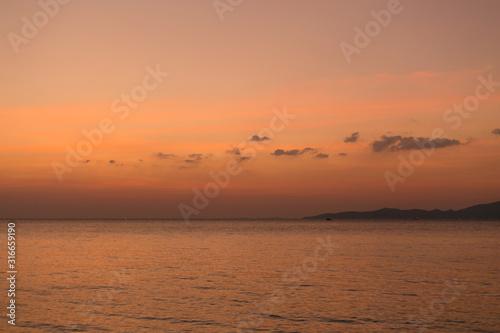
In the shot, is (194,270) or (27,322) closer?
(27,322)

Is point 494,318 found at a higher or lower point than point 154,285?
lower

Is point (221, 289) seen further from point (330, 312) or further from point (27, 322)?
point (27, 322)

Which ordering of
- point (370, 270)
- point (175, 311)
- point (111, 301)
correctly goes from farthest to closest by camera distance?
1. point (370, 270)
2. point (111, 301)
3. point (175, 311)

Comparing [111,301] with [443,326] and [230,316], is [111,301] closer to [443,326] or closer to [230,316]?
[230,316]

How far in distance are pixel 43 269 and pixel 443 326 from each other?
4439 cm

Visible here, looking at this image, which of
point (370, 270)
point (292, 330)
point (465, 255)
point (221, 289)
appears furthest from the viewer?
point (465, 255)

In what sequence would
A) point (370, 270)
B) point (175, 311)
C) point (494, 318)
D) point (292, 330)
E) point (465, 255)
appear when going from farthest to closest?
point (465, 255), point (370, 270), point (175, 311), point (494, 318), point (292, 330)

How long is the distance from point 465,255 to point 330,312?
158 feet

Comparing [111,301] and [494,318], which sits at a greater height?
[111,301]

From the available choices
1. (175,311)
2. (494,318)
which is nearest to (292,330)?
(175,311)

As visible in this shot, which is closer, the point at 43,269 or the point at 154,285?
the point at 154,285

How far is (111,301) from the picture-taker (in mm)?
36656

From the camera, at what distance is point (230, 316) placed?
31516 millimetres

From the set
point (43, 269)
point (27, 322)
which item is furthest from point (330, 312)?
point (43, 269)
